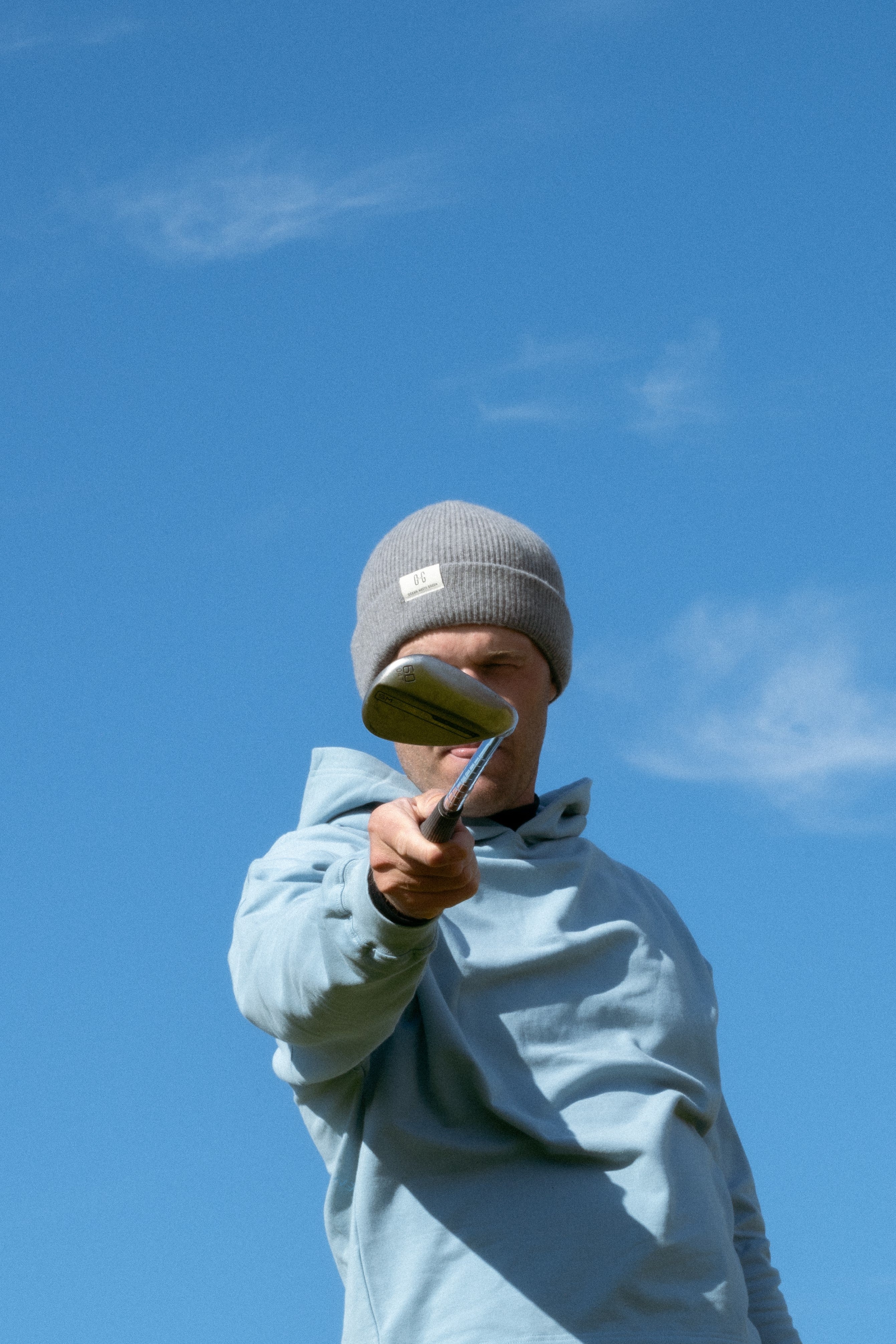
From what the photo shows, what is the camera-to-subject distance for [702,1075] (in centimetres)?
430

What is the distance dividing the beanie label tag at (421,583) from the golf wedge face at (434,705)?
1139 mm

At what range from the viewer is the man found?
3.41m

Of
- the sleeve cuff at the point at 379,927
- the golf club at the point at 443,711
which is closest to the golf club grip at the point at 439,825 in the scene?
the golf club at the point at 443,711

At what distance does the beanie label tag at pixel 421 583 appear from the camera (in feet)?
14.5

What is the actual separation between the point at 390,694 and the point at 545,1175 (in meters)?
1.23

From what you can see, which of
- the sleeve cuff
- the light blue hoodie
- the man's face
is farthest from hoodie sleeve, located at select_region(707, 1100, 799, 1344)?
the sleeve cuff

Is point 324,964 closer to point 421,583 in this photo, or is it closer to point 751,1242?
point 421,583

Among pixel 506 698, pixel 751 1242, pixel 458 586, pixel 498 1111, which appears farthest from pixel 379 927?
pixel 751 1242

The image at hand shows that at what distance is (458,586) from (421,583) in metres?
0.09

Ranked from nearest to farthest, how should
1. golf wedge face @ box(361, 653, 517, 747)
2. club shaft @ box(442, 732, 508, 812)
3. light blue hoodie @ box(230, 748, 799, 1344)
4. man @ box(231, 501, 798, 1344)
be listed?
club shaft @ box(442, 732, 508, 812) < golf wedge face @ box(361, 653, 517, 747) < man @ box(231, 501, 798, 1344) < light blue hoodie @ box(230, 748, 799, 1344)

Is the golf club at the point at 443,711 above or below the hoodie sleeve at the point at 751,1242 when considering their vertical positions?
above

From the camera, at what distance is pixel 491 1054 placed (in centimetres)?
389

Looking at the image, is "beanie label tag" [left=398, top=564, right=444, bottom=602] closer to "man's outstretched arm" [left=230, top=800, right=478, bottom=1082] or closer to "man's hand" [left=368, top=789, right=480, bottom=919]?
"man's outstretched arm" [left=230, top=800, right=478, bottom=1082]

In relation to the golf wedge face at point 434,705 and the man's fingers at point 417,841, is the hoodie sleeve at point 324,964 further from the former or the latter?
the golf wedge face at point 434,705
